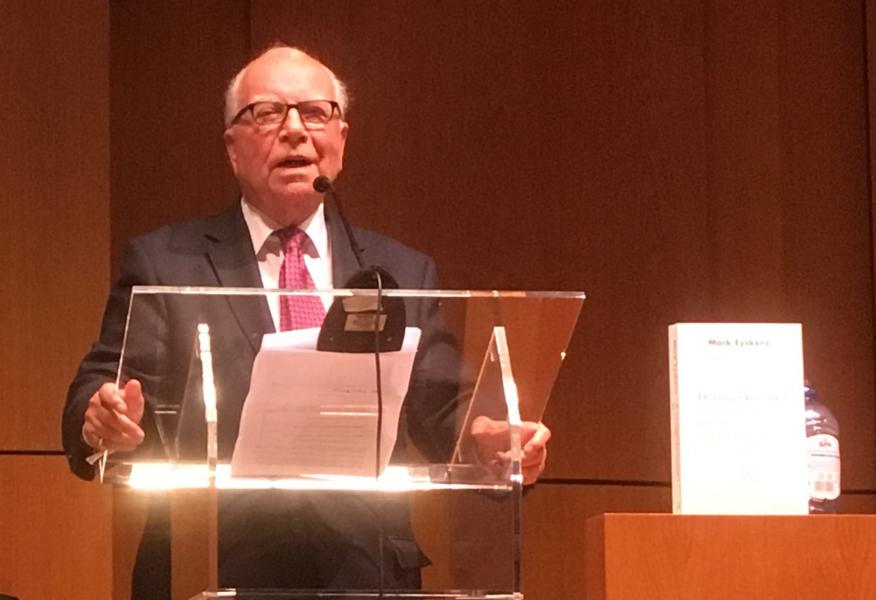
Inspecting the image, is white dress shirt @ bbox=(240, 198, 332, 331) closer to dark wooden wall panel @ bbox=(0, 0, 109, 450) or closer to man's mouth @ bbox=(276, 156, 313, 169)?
man's mouth @ bbox=(276, 156, 313, 169)

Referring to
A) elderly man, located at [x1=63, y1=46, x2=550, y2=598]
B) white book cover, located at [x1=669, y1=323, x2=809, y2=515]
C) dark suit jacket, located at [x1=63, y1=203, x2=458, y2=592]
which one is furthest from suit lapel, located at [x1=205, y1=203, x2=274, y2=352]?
white book cover, located at [x1=669, y1=323, x2=809, y2=515]

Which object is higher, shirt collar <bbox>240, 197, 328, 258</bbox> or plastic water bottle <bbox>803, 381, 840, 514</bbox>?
shirt collar <bbox>240, 197, 328, 258</bbox>

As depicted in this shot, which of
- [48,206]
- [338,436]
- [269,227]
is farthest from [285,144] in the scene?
[48,206]

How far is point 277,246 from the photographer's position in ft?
8.79

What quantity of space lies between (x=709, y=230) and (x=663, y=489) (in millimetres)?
744

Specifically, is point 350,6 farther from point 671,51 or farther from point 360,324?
point 360,324

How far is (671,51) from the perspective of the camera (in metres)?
4.01

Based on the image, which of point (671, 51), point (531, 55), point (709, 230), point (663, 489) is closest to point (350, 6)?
point (531, 55)

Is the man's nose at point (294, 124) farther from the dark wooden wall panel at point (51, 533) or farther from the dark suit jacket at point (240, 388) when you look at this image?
the dark wooden wall panel at point (51, 533)

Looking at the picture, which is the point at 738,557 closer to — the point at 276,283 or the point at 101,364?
the point at 276,283

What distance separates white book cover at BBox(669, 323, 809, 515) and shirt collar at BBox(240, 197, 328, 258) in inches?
31.6

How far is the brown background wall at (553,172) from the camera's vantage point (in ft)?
12.8

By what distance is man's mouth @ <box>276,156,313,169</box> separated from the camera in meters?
2.77

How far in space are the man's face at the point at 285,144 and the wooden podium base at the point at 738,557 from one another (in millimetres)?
1027
